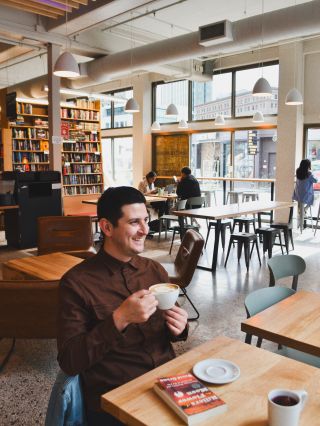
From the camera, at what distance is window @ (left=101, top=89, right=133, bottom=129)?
14.4 m

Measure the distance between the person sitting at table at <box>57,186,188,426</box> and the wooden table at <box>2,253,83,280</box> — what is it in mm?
1721

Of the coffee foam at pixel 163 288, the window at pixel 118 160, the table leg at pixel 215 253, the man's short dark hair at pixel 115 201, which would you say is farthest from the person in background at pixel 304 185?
the coffee foam at pixel 163 288

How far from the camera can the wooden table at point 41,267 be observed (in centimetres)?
334

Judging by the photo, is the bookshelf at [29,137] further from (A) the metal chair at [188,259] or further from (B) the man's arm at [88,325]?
(B) the man's arm at [88,325]

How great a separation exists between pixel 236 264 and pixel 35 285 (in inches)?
177

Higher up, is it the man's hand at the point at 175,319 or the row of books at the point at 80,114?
the row of books at the point at 80,114

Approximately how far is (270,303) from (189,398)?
1.39m

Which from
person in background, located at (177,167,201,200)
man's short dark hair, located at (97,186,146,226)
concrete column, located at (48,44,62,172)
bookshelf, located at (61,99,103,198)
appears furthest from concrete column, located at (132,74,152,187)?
man's short dark hair, located at (97,186,146,226)

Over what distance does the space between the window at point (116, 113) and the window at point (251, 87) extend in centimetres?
431

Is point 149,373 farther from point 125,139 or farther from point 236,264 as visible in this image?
point 125,139

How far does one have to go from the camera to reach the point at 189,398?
1307mm

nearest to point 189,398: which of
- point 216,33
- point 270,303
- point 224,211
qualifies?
point 270,303

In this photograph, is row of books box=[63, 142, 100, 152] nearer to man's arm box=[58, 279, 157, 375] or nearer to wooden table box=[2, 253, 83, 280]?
wooden table box=[2, 253, 83, 280]

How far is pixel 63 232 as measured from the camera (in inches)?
179
